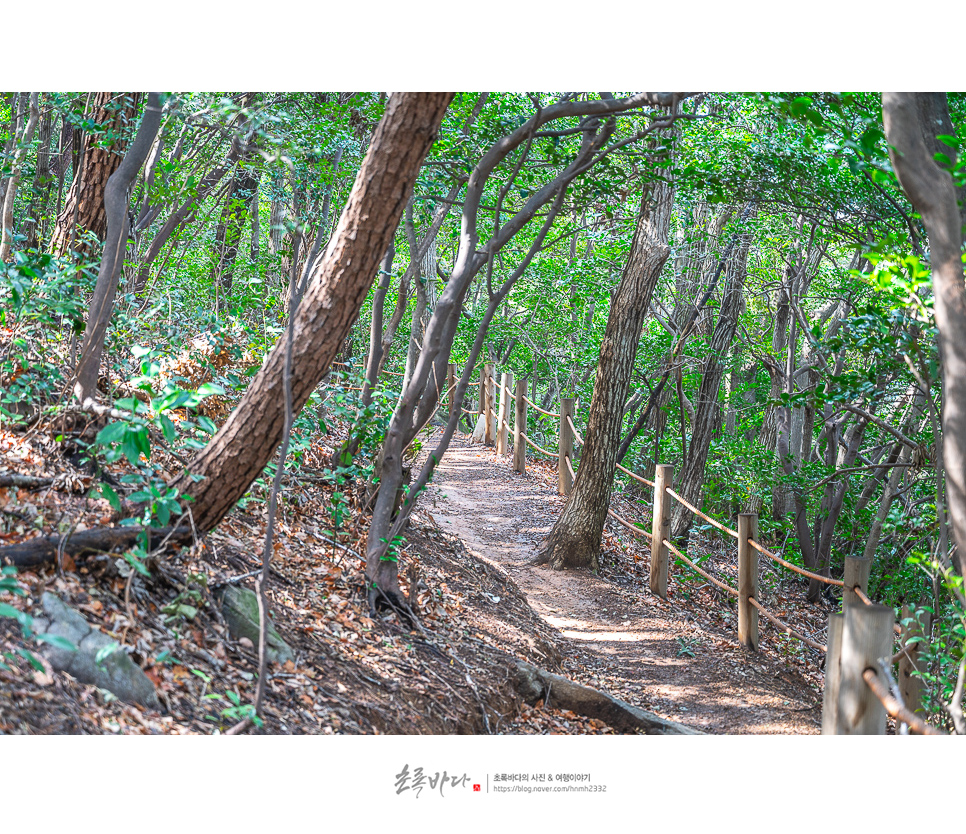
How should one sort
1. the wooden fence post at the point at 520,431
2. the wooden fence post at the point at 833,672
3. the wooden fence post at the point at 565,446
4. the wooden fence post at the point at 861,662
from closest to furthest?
the wooden fence post at the point at 861,662, the wooden fence post at the point at 833,672, the wooden fence post at the point at 565,446, the wooden fence post at the point at 520,431

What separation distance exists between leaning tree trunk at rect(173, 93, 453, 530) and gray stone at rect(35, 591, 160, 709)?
76 cm

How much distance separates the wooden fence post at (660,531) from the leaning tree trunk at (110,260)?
4.21m

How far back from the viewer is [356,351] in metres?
12.1

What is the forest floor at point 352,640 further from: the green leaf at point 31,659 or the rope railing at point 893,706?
the rope railing at point 893,706

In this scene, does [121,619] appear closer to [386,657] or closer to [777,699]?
[386,657]

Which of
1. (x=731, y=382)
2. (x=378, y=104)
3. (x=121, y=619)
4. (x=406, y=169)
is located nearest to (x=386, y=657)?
(x=121, y=619)

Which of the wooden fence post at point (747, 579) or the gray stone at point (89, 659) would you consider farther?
the wooden fence post at point (747, 579)

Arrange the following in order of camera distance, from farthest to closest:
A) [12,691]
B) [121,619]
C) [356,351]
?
[356,351] < [121,619] < [12,691]

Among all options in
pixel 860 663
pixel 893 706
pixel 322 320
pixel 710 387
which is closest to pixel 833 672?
pixel 860 663

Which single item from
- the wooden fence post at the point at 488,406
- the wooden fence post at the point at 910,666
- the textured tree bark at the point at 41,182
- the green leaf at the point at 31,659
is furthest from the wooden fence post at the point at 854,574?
the wooden fence post at the point at 488,406

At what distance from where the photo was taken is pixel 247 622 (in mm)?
2904

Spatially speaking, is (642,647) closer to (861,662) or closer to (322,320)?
(861,662)

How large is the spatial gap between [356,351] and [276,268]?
17.8 feet

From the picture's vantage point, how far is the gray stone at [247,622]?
287cm
